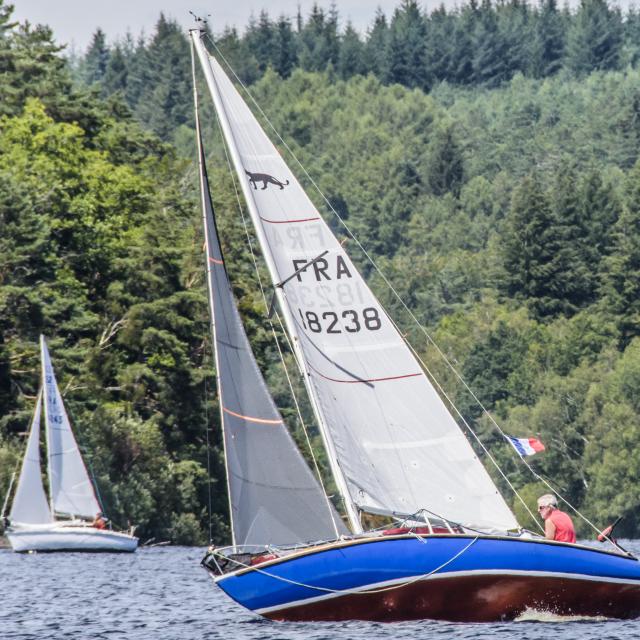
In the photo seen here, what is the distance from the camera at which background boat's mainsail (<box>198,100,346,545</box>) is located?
93.4 feet

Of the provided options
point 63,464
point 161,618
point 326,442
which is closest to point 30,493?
point 63,464

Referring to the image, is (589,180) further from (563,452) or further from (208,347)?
(208,347)

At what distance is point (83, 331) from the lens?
7988 cm

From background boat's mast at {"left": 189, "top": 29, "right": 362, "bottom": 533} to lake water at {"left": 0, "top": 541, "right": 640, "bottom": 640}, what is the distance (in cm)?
198

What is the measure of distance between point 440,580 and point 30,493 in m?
37.4

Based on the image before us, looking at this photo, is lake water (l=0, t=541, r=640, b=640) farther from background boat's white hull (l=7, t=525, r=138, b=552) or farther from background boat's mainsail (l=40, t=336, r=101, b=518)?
background boat's mainsail (l=40, t=336, r=101, b=518)

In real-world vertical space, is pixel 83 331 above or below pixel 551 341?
above

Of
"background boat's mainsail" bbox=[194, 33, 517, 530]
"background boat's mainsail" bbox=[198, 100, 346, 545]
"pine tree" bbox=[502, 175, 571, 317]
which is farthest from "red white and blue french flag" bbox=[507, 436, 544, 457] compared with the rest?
"pine tree" bbox=[502, 175, 571, 317]

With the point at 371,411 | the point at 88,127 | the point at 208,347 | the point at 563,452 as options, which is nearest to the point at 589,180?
the point at 563,452

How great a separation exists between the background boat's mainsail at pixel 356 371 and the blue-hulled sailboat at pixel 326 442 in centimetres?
2

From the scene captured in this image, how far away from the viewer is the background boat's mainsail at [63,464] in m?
63.9

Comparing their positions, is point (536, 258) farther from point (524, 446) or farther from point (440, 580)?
point (440, 580)

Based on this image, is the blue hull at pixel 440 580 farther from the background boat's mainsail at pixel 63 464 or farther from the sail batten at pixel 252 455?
the background boat's mainsail at pixel 63 464

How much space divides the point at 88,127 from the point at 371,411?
246ft
